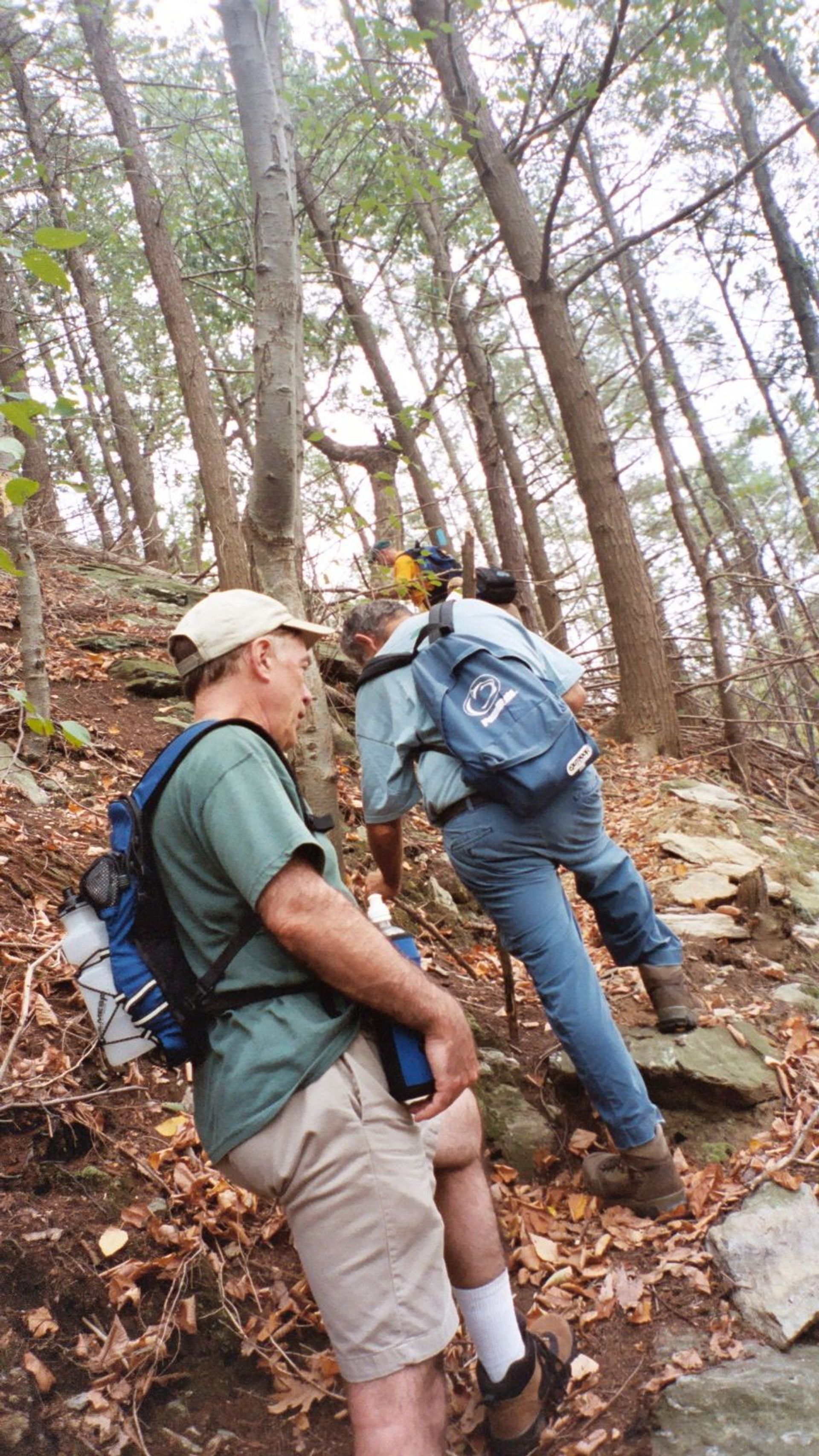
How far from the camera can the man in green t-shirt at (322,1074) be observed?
168 centimetres

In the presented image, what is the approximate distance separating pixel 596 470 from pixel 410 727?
6329 millimetres

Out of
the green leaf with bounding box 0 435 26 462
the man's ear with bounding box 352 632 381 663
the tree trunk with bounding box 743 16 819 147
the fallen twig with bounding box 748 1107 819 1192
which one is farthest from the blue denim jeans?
the tree trunk with bounding box 743 16 819 147

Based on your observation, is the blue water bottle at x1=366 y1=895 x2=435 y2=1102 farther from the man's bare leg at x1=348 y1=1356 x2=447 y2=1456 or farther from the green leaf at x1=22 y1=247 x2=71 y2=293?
the green leaf at x1=22 y1=247 x2=71 y2=293

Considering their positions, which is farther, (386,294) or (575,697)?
(386,294)

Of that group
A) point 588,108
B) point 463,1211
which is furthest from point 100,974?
point 588,108

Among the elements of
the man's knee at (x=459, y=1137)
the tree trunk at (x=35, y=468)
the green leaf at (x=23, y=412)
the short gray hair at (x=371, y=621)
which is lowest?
the man's knee at (x=459, y=1137)

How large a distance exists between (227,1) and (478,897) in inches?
156

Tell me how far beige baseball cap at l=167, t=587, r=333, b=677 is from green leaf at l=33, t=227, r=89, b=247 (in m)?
0.87

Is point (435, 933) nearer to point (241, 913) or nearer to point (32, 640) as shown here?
point (32, 640)

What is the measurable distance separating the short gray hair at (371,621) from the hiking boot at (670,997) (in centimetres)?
185

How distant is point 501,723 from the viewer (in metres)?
2.84

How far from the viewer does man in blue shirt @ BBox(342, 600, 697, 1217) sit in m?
2.90

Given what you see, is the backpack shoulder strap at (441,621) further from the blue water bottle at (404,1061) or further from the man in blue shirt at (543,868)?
the blue water bottle at (404,1061)

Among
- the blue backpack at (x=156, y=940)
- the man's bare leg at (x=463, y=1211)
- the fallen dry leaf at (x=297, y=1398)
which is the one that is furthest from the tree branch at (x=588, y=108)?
the fallen dry leaf at (x=297, y=1398)
